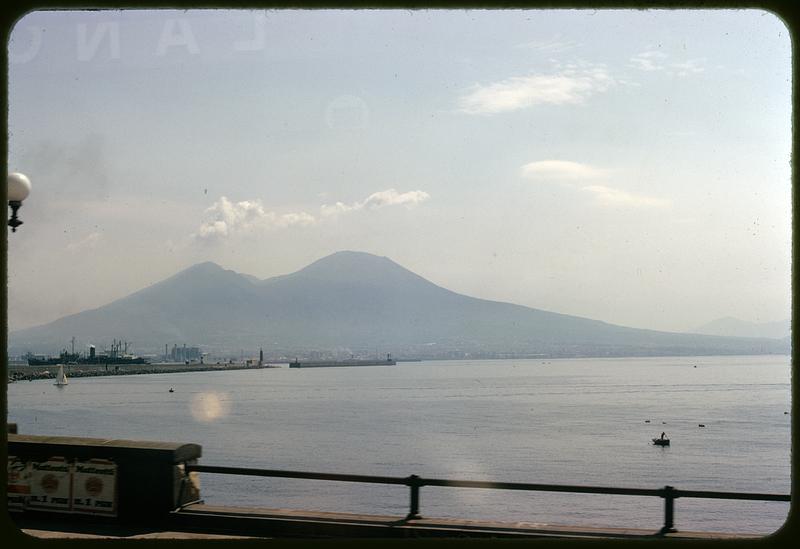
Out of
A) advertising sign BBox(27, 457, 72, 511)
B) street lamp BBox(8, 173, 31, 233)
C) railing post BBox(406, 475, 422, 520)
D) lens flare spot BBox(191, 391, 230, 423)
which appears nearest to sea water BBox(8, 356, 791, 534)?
lens flare spot BBox(191, 391, 230, 423)

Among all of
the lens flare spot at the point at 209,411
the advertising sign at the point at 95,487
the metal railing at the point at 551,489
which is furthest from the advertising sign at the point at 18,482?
the lens flare spot at the point at 209,411

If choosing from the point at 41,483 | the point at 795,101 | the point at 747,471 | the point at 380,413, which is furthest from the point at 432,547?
the point at 380,413

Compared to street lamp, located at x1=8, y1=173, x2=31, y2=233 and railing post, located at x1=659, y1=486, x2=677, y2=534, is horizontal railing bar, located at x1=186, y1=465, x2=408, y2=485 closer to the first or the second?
railing post, located at x1=659, y1=486, x2=677, y2=534

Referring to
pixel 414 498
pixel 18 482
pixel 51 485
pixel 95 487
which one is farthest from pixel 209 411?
pixel 414 498

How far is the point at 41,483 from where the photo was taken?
12.3 metres

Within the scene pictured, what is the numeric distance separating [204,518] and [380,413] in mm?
159722

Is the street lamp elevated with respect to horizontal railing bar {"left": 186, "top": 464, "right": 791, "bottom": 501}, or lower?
elevated

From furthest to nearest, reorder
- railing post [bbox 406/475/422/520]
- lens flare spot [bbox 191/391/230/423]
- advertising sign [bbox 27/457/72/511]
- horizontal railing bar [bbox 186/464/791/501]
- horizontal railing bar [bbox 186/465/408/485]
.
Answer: lens flare spot [bbox 191/391/230/423], advertising sign [bbox 27/457/72/511], railing post [bbox 406/475/422/520], horizontal railing bar [bbox 186/465/408/485], horizontal railing bar [bbox 186/464/791/501]

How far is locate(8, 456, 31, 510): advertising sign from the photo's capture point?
1234 cm

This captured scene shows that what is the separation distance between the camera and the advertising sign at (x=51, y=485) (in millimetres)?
12125

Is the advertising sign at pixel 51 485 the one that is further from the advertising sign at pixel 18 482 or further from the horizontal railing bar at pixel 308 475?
the horizontal railing bar at pixel 308 475

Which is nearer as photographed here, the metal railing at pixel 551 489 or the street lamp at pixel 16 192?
the metal railing at pixel 551 489

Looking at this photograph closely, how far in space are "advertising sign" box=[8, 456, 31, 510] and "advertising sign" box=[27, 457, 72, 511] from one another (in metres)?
0.07

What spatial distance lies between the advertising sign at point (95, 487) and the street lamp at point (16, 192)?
374 cm
